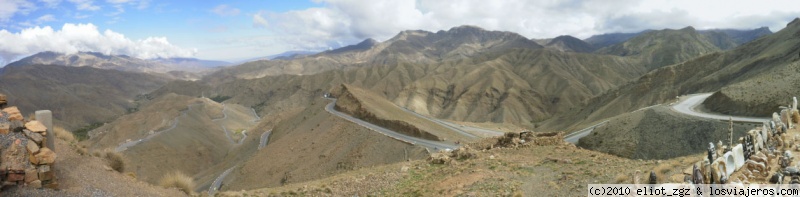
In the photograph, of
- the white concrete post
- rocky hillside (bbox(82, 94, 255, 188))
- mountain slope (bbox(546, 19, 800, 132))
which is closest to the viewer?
the white concrete post

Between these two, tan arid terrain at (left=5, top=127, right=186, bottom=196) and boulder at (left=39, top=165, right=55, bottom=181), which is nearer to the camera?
boulder at (left=39, top=165, right=55, bottom=181)

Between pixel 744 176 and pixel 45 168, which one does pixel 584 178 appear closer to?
pixel 744 176

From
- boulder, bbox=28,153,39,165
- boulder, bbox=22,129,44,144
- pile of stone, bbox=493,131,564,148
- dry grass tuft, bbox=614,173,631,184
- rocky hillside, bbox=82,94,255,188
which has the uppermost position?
boulder, bbox=22,129,44,144

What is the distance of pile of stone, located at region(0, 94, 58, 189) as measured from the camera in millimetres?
10070

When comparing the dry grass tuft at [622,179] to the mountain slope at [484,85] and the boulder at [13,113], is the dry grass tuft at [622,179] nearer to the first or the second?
the boulder at [13,113]

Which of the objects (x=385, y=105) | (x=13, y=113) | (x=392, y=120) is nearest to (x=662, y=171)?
(x=13, y=113)

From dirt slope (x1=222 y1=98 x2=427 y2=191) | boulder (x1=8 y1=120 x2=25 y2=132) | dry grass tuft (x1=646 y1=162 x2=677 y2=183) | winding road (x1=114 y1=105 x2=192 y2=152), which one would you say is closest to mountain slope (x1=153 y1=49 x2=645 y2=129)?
winding road (x1=114 y1=105 x2=192 y2=152)

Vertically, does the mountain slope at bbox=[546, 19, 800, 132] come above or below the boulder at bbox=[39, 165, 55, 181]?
above

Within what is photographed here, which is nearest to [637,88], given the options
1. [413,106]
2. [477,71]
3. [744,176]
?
[413,106]

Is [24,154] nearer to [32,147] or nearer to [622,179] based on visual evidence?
[32,147]

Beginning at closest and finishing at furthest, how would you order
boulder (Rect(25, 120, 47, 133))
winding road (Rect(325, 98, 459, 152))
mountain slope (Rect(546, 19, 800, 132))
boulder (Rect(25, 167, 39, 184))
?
boulder (Rect(25, 167, 39, 184))
boulder (Rect(25, 120, 47, 133))
winding road (Rect(325, 98, 459, 152))
mountain slope (Rect(546, 19, 800, 132))

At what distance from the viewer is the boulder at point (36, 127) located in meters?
10.9

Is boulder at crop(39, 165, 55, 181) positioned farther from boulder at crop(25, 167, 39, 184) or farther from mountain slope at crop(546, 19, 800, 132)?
mountain slope at crop(546, 19, 800, 132)

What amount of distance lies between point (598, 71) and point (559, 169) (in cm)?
17935
